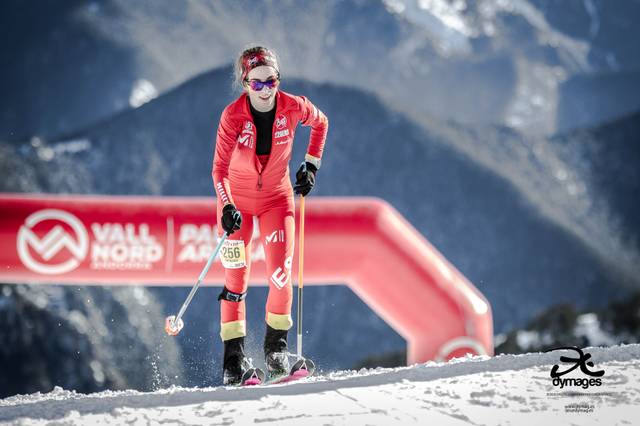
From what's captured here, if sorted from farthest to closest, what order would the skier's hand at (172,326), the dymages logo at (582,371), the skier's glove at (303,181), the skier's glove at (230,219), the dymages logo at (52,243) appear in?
the dymages logo at (52,243) → the skier's glove at (303,181) → the skier's hand at (172,326) → the skier's glove at (230,219) → the dymages logo at (582,371)

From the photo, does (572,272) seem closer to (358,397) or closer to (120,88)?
(120,88)

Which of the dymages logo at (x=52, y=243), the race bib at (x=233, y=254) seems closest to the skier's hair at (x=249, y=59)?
the race bib at (x=233, y=254)

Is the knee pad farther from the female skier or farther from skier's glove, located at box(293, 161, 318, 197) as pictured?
skier's glove, located at box(293, 161, 318, 197)

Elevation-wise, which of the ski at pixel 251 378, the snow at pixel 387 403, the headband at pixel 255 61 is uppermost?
the headband at pixel 255 61

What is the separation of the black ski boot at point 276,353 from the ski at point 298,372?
0.03 metres


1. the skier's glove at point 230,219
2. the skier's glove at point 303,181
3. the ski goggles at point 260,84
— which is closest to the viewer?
the skier's glove at point 230,219

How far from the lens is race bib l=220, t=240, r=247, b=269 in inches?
151

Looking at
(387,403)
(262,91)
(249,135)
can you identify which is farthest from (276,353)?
(262,91)

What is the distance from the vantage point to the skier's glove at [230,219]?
12.0 ft

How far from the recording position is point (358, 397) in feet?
10.2

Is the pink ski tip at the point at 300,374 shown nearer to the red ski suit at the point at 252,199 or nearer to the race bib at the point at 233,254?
the red ski suit at the point at 252,199

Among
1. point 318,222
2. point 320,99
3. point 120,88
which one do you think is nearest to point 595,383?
point 318,222

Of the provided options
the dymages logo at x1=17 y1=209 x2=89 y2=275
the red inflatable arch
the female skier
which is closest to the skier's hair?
the female skier

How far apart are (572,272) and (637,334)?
27.3 feet
